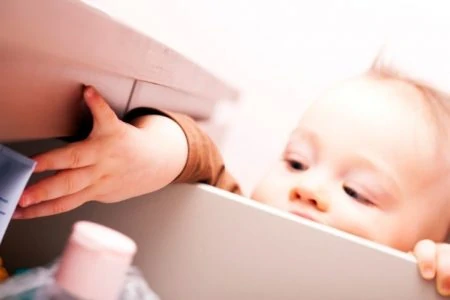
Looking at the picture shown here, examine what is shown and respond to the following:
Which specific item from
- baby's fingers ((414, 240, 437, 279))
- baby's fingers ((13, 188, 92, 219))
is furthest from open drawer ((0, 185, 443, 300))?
baby's fingers ((13, 188, 92, 219))

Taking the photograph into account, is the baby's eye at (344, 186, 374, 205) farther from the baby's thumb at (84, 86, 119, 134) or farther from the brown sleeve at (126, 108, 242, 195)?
the baby's thumb at (84, 86, 119, 134)

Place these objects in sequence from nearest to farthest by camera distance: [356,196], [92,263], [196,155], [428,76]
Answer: [92,263] < [196,155] < [356,196] < [428,76]

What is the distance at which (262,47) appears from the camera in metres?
1.09

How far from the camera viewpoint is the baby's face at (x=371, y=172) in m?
0.67

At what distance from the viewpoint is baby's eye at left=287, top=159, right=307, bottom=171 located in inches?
28.7

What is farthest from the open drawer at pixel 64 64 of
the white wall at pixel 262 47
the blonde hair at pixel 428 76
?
the white wall at pixel 262 47

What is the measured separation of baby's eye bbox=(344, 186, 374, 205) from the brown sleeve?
133mm

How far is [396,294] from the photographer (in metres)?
0.52

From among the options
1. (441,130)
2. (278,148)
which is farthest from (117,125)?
(278,148)

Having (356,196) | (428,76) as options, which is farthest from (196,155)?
(428,76)

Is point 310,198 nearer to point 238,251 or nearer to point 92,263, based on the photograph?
point 238,251

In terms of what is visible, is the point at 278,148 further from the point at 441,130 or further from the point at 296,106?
the point at 441,130

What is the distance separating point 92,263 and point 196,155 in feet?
0.80

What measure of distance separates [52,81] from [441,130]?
19.7 inches
